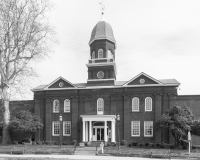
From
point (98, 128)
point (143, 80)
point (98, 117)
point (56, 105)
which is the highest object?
point (143, 80)

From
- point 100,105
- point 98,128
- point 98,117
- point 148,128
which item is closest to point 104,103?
point 100,105

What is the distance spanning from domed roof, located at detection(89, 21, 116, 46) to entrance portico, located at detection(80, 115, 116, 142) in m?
12.1

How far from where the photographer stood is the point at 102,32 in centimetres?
3916

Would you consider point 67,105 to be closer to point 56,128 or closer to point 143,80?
point 56,128

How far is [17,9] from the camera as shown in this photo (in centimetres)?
2691

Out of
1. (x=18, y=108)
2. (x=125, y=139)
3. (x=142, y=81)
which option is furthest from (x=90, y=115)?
(x=18, y=108)

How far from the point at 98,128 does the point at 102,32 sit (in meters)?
14.5

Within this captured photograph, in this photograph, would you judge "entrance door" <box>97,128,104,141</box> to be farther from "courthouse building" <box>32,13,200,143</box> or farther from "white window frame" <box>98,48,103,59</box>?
"white window frame" <box>98,48,103,59</box>

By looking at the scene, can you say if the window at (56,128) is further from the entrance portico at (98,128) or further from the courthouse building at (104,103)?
the entrance portico at (98,128)

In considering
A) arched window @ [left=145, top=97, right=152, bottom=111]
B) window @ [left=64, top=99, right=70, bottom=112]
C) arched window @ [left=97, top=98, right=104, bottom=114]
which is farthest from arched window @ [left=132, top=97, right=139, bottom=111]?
window @ [left=64, top=99, right=70, bottom=112]

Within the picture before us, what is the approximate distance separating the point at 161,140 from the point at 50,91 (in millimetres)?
17101

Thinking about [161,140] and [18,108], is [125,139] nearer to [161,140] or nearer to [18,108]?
[161,140]

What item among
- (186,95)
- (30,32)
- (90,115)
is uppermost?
(30,32)

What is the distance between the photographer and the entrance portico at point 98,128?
3391cm
